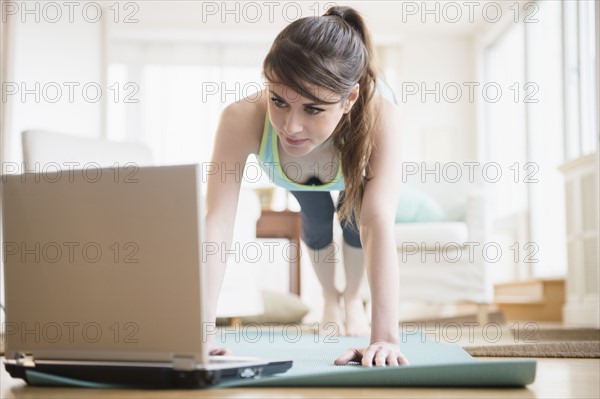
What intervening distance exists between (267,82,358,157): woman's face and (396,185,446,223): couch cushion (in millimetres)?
2579

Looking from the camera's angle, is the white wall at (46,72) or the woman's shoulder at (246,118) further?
the white wall at (46,72)

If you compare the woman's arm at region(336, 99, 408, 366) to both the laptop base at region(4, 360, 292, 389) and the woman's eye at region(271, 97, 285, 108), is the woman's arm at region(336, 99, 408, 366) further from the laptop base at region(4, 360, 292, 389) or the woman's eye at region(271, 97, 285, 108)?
the woman's eye at region(271, 97, 285, 108)

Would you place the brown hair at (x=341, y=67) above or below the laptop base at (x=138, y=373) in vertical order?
above

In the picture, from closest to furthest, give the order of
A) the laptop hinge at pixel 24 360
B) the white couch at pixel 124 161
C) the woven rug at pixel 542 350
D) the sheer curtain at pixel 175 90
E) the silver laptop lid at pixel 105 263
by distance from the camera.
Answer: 1. the silver laptop lid at pixel 105 263
2. the laptop hinge at pixel 24 360
3. the woven rug at pixel 542 350
4. the white couch at pixel 124 161
5. the sheer curtain at pixel 175 90

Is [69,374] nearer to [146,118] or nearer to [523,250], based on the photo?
[523,250]

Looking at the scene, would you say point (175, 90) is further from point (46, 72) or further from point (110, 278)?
point (110, 278)

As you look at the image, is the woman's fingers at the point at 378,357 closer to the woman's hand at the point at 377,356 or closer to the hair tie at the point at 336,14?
the woman's hand at the point at 377,356

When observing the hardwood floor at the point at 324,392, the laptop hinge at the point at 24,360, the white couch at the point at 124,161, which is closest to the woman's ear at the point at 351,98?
the hardwood floor at the point at 324,392

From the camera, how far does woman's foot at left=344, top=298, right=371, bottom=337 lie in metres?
2.40

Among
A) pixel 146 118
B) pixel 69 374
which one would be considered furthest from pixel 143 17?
pixel 69 374

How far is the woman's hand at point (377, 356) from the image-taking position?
4.19 ft

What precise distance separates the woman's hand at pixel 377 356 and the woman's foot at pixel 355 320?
1.04 metres

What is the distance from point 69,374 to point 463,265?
2897 mm

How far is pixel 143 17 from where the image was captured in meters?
6.30
